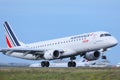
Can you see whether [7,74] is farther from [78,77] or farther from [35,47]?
[35,47]

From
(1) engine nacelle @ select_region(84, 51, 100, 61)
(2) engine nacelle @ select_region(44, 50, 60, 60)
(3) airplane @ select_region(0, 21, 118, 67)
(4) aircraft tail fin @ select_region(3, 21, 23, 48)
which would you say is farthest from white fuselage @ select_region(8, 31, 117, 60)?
(4) aircraft tail fin @ select_region(3, 21, 23, 48)

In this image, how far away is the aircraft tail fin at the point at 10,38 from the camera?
83125 mm

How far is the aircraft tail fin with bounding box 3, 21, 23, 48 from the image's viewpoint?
273 ft

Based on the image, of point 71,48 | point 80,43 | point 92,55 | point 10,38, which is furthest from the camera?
point 10,38

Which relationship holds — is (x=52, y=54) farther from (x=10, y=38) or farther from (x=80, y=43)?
(x=10, y=38)

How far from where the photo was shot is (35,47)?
243 feet

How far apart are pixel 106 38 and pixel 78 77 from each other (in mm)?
26091

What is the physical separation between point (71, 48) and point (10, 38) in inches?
849

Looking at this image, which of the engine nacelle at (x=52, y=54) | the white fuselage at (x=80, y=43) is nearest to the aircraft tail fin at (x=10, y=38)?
the white fuselage at (x=80, y=43)

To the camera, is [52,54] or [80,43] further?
[52,54]

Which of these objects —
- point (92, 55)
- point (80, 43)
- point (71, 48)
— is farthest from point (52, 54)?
point (92, 55)

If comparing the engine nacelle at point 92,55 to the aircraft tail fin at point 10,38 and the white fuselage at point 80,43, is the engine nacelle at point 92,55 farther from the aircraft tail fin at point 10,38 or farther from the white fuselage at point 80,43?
the aircraft tail fin at point 10,38

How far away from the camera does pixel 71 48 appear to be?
66.7 meters

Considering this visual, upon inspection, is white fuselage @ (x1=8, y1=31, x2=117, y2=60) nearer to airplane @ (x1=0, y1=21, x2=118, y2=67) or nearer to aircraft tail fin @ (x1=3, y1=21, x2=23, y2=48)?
airplane @ (x1=0, y1=21, x2=118, y2=67)
